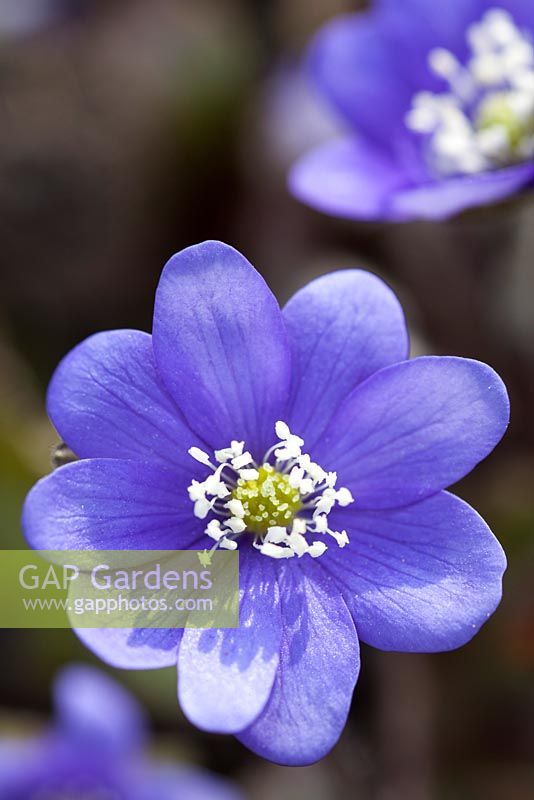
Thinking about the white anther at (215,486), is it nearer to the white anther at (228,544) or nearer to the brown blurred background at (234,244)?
the white anther at (228,544)

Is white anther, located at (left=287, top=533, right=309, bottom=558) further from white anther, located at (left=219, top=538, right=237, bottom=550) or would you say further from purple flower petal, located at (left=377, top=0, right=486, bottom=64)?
purple flower petal, located at (left=377, top=0, right=486, bottom=64)

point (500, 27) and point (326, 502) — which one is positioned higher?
point (500, 27)

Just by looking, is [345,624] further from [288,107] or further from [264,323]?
[288,107]

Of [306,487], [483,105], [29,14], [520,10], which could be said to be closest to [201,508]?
[306,487]

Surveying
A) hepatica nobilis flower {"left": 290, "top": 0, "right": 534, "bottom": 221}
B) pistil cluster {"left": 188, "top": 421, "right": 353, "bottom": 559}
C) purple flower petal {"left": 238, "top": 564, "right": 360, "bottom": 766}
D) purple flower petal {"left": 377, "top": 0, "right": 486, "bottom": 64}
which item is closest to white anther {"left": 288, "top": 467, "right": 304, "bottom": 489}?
pistil cluster {"left": 188, "top": 421, "right": 353, "bottom": 559}

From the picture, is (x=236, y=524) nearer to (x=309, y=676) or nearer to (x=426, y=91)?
(x=309, y=676)

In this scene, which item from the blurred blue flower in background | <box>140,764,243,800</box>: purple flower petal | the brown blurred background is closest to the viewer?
<box>140,764,243,800</box>: purple flower petal
